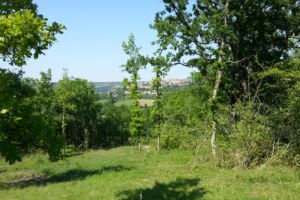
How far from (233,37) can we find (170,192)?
44.8ft

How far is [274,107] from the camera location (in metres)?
20.3

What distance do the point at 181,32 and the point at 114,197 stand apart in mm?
14992

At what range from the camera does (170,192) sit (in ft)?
46.3

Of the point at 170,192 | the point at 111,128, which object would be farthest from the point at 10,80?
the point at 111,128

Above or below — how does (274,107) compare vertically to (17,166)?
above

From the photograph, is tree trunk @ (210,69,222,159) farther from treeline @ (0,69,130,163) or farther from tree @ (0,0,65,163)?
tree @ (0,0,65,163)

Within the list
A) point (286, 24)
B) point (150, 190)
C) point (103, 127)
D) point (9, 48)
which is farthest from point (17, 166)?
point (103, 127)

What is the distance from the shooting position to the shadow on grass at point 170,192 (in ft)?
43.7

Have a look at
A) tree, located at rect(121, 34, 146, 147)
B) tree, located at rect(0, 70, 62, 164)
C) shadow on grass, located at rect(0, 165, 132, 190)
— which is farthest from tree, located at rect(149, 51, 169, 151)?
tree, located at rect(0, 70, 62, 164)

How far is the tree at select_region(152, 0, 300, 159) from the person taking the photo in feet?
83.2

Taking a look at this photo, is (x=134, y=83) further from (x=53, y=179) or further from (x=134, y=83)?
(x=53, y=179)

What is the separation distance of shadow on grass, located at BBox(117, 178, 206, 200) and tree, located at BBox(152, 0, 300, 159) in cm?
A: 1010

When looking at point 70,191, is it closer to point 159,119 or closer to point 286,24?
point 286,24

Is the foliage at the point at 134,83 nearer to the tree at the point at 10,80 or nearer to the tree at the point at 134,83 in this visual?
the tree at the point at 134,83
